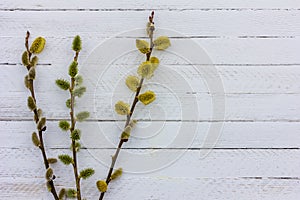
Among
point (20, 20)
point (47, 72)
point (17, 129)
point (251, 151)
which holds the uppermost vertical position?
point (20, 20)

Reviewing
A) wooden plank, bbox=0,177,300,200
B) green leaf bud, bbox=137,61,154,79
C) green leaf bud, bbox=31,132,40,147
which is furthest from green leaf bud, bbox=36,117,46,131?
green leaf bud, bbox=137,61,154,79

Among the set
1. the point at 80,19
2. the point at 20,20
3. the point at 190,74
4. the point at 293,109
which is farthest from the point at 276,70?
the point at 20,20

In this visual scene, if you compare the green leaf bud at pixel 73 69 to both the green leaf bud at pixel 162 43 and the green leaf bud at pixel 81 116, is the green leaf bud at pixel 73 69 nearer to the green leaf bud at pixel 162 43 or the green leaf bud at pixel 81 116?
the green leaf bud at pixel 81 116

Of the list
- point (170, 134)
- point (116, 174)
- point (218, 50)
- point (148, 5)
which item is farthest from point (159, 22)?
point (116, 174)

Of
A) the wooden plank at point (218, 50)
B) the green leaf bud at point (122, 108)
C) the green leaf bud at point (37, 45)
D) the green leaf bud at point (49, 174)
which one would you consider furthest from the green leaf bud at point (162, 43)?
the green leaf bud at point (49, 174)

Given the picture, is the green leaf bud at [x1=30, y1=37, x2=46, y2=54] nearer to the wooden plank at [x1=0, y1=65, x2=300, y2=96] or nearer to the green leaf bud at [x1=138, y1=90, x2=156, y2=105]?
the wooden plank at [x1=0, y1=65, x2=300, y2=96]

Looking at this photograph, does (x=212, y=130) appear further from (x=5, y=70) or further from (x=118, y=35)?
(x=5, y=70)
